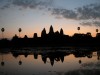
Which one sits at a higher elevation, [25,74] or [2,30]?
[2,30]

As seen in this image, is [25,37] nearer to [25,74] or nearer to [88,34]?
[88,34]

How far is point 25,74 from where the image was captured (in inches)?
969

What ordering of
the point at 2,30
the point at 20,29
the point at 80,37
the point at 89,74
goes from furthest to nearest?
the point at 80,37 < the point at 20,29 < the point at 2,30 < the point at 89,74

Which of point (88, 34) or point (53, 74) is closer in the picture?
point (53, 74)

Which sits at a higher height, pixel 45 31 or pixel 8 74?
pixel 45 31

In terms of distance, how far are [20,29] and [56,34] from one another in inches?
1201

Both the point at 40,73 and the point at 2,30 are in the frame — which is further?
the point at 2,30

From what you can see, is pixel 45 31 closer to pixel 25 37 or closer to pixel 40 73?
pixel 25 37

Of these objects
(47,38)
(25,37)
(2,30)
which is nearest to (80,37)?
(47,38)

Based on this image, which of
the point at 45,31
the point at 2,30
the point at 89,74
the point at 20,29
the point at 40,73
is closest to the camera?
the point at 89,74

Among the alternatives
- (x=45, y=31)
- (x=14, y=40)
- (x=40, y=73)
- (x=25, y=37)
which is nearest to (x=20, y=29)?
(x=14, y=40)

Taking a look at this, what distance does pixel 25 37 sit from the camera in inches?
6368

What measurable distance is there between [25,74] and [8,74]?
169 centimetres

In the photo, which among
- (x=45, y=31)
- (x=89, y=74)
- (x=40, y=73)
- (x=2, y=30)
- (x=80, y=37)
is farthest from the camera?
(x=45, y=31)
